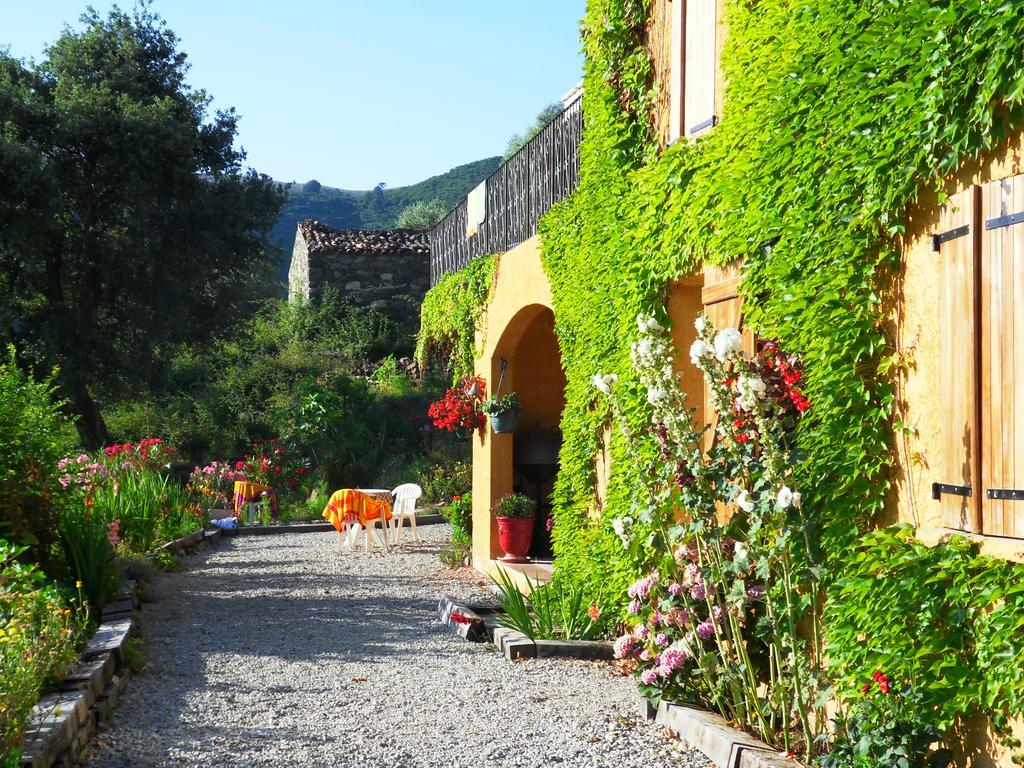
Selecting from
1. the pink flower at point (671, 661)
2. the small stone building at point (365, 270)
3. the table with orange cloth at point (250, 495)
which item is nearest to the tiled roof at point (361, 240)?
the small stone building at point (365, 270)

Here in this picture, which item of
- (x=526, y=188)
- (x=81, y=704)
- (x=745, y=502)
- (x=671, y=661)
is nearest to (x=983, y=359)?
(x=745, y=502)

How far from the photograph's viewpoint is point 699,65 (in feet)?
19.2

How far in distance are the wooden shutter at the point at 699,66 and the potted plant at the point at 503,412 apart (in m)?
4.72

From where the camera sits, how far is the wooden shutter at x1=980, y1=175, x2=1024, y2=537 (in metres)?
3.29

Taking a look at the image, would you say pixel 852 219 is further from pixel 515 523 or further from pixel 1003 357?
pixel 515 523

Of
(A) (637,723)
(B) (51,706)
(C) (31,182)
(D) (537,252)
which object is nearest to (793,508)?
(A) (637,723)

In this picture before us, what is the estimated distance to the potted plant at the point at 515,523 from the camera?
400 inches

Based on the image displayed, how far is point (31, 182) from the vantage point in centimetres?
1622

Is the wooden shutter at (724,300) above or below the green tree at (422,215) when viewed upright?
below

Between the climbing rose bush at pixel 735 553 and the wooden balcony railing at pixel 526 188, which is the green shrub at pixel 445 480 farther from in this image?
the climbing rose bush at pixel 735 553

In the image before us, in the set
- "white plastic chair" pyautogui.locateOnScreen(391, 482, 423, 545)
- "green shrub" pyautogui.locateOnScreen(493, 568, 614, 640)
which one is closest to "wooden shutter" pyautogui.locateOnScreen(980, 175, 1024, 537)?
"green shrub" pyautogui.locateOnScreen(493, 568, 614, 640)

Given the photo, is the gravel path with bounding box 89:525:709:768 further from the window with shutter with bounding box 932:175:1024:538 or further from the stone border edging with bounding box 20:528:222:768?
the window with shutter with bounding box 932:175:1024:538

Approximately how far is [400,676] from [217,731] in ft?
5.12

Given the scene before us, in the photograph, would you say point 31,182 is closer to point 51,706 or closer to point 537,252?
point 537,252
